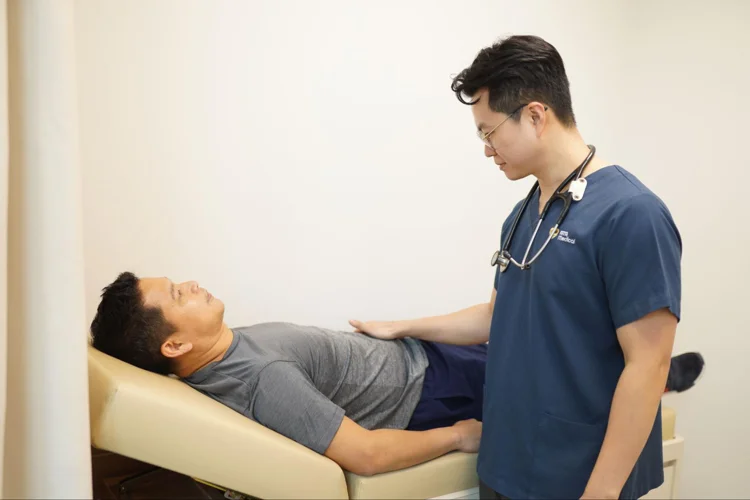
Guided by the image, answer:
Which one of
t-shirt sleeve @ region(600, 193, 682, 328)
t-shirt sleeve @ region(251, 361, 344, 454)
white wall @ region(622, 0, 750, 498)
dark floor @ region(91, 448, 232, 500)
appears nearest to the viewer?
t-shirt sleeve @ region(600, 193, 682, 328)

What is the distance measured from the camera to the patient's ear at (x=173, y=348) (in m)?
1.59

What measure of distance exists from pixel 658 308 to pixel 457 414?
0.81 meters

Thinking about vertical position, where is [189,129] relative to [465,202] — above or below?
above

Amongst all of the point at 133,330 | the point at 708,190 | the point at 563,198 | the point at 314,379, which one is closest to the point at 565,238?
the point at 563,198

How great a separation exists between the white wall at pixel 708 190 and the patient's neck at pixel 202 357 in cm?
188

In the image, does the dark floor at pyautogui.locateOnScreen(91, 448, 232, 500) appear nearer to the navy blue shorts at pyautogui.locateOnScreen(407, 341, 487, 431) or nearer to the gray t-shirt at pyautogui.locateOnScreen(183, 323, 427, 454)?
the gray t-shirt at pyautogui.locateOnScreen(183, 323, 427, 454)

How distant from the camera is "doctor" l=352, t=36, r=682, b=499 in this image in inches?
48.8

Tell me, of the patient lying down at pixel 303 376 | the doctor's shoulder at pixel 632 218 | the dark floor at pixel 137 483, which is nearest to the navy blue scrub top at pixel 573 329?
the doctor's shoulder at pixel 632 218

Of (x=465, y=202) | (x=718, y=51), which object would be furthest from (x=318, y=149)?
(x=718, y=51)

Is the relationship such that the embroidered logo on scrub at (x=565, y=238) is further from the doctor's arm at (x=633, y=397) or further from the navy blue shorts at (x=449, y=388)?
the navy blue shorts at (x=449, y=388)

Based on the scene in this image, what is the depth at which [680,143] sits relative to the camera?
258 cm

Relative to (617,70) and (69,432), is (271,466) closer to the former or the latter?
(69,432)

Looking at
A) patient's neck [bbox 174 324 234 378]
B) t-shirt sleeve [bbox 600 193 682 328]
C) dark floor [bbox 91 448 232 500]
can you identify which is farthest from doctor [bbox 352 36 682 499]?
dark floor [bbox 91 448 232 500]

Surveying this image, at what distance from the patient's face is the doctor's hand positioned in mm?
497
